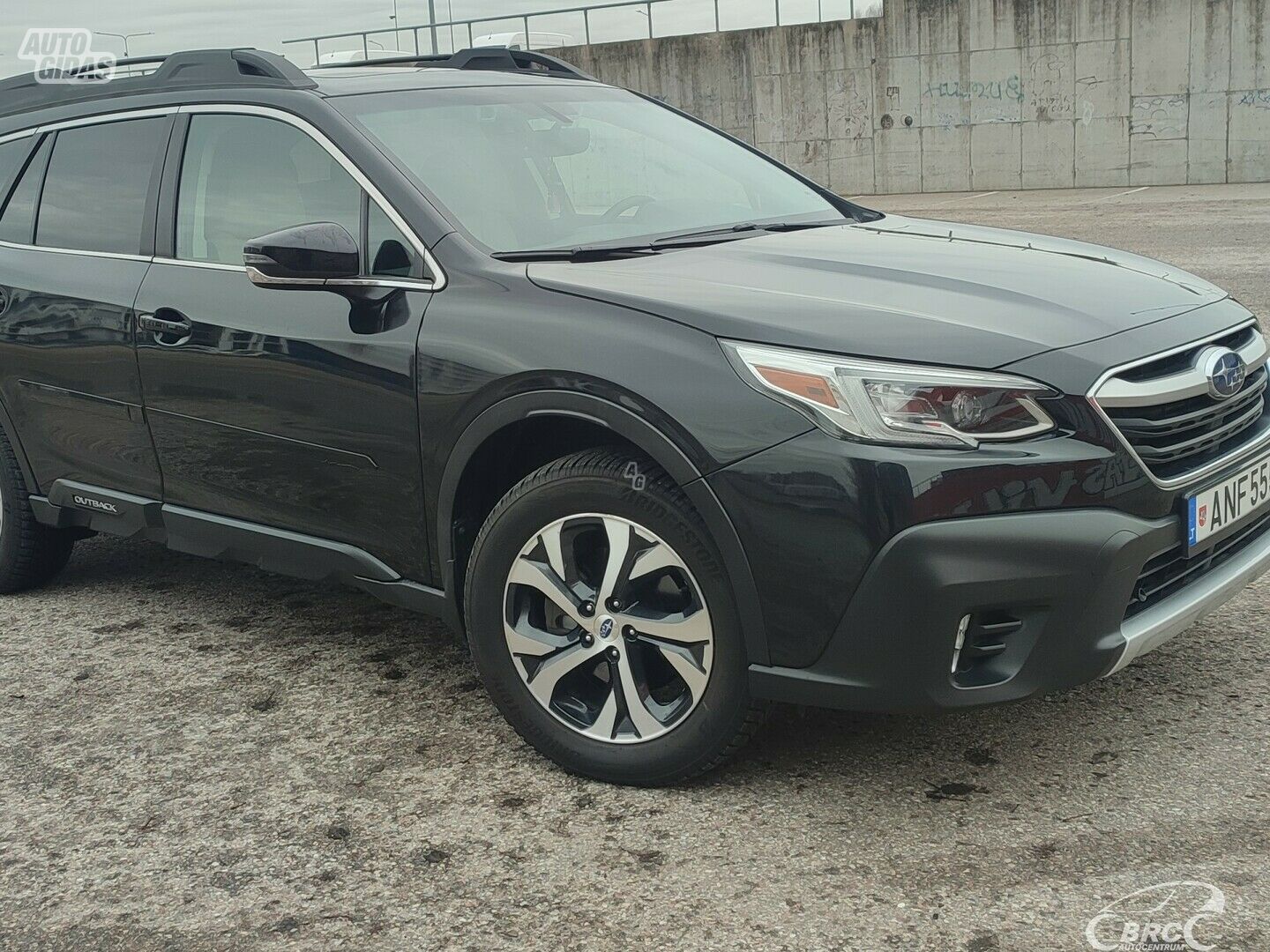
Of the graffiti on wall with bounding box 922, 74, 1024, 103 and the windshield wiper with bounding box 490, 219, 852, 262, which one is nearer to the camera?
the windshield wiper with bounding box 490, 219, 852, 262

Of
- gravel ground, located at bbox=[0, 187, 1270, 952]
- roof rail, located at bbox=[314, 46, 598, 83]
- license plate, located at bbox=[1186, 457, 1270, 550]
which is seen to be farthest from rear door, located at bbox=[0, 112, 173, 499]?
license plate, located at bbox=[1186, 457, 1270, 550]

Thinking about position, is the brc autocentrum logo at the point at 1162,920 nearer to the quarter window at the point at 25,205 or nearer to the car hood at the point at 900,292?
the car hood at the point at 900,292

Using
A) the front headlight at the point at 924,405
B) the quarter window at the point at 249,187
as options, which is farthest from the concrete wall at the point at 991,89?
the front headlight at the point at 924,405

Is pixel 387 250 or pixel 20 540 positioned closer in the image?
pixel 387 250

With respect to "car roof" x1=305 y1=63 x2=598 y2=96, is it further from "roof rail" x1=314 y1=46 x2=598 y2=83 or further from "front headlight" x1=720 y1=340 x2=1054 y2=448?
"front headlight" x1=720 y1=340 x2=1054 y2=448

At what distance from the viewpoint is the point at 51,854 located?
3121 millimetres

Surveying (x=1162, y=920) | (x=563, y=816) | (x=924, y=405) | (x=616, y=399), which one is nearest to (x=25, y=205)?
(x=616, y=399)

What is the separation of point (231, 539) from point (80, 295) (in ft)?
3.20

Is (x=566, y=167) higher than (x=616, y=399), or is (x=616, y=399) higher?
(x=566, y=167)

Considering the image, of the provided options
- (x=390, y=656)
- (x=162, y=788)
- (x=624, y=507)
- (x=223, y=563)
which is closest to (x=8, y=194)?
(x=223, y=563)

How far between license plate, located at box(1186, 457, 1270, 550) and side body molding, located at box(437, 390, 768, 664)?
96cm

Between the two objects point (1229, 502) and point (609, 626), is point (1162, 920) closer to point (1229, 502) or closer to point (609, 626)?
point (1229, 502)

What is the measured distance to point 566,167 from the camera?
4102 millimetres

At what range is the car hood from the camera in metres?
2.90
